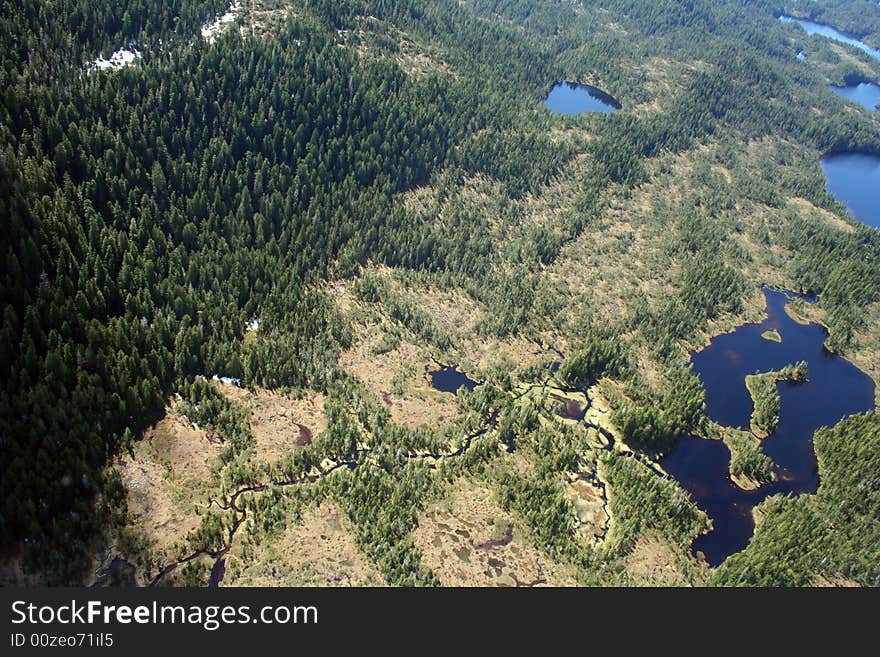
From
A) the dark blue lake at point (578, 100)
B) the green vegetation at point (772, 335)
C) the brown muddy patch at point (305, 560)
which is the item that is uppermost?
the dark blue lake at point (578, 100)

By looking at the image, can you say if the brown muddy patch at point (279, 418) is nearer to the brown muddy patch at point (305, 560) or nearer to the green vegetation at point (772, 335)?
the brown muddy patch at point (305, 560)

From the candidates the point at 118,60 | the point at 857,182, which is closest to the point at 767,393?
the point at 118,60

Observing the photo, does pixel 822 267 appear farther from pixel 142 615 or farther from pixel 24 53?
pixel 24 53

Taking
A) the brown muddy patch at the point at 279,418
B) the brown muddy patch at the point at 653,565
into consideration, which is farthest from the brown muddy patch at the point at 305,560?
the brown muddy patch at the point at 653,565

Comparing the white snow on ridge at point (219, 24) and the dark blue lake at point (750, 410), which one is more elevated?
the white snow on ridge at point (219, 24)

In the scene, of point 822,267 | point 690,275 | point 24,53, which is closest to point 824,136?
point 822,267

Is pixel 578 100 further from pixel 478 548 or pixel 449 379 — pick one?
pixel 478 548
